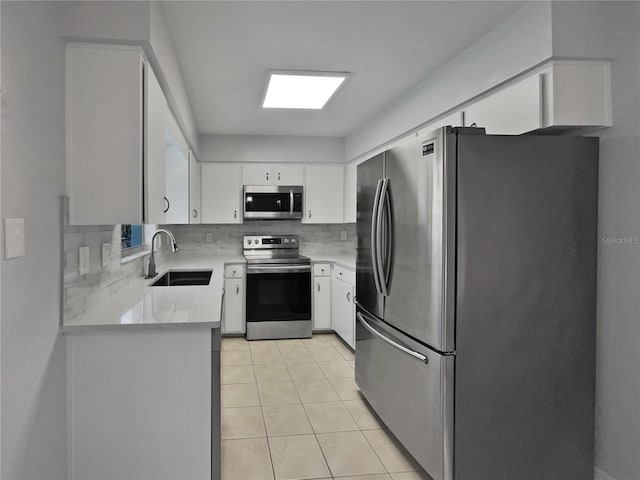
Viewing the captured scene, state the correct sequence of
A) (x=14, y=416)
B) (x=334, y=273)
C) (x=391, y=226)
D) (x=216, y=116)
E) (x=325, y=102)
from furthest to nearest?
(x=334, y=273)
(x=216, y=116)
(x=325, y=102)
(x=391, y=226)
(x=14, y=416)

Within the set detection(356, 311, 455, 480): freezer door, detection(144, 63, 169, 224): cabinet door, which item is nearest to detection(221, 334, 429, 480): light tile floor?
detection(356, 311, 455, 480): freezer door

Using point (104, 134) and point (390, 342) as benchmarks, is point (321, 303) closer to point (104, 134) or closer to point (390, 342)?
point (390, 342)

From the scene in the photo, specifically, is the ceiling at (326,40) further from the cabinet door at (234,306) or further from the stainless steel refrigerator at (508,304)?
the cabinet door at (234,306)

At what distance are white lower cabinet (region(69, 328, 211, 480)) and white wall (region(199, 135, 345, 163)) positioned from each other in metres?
3.70

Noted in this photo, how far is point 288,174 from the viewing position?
5.51 m

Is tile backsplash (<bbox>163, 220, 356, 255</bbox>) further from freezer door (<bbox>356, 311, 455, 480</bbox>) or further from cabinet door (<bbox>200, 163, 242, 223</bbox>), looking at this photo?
freezer door (<bbox>356, 311, 455, 480</bbox>)

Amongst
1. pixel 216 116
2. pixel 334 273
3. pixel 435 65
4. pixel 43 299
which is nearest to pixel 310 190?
pixel 334 273

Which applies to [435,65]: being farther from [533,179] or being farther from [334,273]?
[334,273]

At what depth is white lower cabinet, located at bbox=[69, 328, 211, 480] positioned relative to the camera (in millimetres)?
1847

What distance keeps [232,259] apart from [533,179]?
3.75 metres

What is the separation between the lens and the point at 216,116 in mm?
4418

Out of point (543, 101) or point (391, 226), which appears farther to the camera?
point (391, 226)

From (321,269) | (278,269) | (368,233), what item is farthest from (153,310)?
(321,269)

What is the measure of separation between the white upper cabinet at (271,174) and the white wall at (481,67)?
5.96ft
